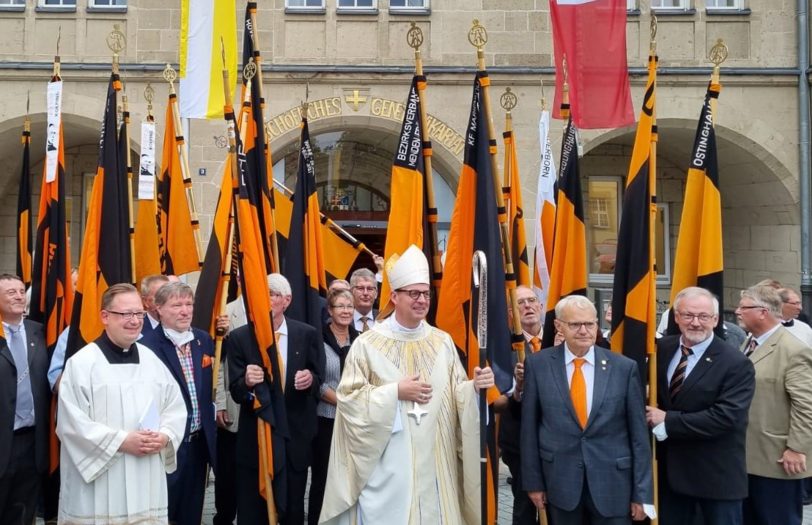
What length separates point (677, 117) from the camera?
12320mm

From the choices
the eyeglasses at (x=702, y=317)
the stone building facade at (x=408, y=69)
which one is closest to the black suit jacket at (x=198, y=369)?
the eyeglasses at (x=702, y=317)

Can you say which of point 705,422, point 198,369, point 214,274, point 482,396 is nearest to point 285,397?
point 198,369

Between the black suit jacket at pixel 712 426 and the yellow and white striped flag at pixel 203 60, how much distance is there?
564 centimetres

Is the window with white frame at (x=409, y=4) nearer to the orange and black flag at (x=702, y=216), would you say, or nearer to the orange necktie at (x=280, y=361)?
the orange and black flag at (x=702, y=216)

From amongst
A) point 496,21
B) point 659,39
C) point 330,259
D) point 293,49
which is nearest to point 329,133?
point 293,49

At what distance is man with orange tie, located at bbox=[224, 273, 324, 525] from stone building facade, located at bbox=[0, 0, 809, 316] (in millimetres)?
6367

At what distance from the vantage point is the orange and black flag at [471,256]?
4777 millimetres

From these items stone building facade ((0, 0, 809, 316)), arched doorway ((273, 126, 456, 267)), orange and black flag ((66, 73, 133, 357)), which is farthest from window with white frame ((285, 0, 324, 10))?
orange and black flag ((66, 73, 133, 357))

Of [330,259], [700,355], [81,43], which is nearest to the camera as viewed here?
[700,355]

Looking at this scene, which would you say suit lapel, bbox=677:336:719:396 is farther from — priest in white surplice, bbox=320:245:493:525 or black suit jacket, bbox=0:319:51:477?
black suit jacket, bbox=0:319:51:477

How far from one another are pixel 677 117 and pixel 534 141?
230 centimetres

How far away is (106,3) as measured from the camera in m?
12.3

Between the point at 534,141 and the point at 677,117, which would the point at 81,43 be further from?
the point at 677,117

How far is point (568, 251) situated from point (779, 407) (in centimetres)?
165
